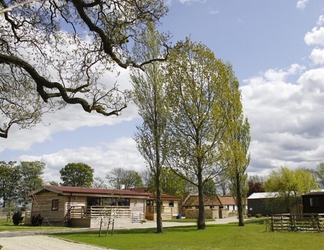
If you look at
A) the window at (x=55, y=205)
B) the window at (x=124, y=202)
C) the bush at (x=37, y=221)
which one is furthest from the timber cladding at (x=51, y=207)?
the window at (x=124, y=202)

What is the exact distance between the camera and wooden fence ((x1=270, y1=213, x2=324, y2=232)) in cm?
2362

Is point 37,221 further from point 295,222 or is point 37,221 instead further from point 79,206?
point 295,222

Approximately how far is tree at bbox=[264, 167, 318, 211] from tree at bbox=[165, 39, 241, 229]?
2252cm

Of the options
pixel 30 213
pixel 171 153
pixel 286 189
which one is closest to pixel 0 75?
pixel 171 153

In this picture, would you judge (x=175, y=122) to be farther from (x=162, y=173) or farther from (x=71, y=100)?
(x=71, y=100)

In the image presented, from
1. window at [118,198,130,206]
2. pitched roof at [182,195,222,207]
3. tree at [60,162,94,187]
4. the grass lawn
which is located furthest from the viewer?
tree at [60,162,94,187]

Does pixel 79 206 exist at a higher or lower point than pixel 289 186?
lower

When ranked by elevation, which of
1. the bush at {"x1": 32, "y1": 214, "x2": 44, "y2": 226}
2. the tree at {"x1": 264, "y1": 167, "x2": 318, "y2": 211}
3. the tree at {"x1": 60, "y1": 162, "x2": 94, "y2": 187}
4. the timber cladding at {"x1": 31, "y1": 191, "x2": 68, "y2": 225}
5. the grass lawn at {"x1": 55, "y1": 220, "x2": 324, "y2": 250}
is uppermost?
the tree at {"x1": 60, "y1": 162, "x2": 94, "y2": 187}

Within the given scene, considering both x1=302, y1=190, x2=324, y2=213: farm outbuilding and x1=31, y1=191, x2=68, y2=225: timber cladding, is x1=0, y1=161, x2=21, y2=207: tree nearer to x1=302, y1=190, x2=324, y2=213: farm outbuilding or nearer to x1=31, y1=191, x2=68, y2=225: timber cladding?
x1=31, y1=191, x2=68, y2=225: timber cladding

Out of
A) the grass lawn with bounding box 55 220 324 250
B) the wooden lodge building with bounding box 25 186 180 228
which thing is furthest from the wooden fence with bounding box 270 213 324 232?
the wooden lodge building with bounding box 25 186 180 228

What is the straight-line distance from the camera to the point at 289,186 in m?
46.1

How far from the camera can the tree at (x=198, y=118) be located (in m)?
27.0

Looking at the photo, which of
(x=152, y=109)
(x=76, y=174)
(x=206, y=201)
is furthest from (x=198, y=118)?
(x=76, y=174)

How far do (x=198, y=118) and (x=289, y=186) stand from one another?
24.8m
